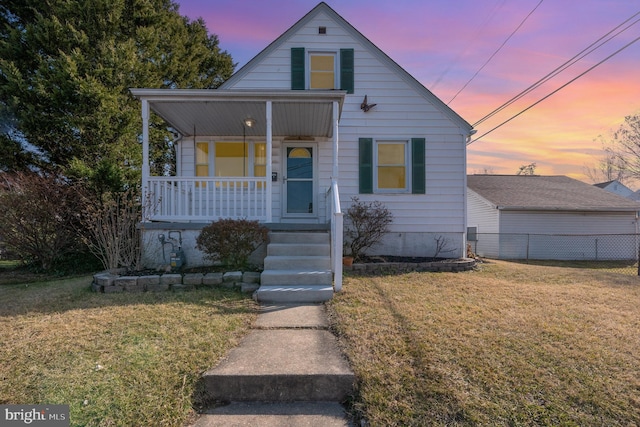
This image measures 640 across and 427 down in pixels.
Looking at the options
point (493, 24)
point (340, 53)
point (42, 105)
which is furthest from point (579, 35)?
point (42, 105)

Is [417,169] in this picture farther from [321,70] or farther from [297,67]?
[297,67]

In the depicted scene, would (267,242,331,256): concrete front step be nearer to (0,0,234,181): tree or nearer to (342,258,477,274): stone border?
(342,258,477,274): stone border

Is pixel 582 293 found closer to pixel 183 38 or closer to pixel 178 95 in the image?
pixel 178 95

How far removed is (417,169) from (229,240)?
4.76 metres

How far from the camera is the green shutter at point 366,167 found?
7.57 m

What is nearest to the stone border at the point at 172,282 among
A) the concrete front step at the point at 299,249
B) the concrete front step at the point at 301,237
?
the concrete front step at the point at 299,249

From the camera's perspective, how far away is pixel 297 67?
25.6ft

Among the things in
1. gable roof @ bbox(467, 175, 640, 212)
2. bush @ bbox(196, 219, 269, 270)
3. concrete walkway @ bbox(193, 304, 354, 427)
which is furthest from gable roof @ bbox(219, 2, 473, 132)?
gable roof @ bbox(467, 175, 640, 212)

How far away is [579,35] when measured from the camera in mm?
7879

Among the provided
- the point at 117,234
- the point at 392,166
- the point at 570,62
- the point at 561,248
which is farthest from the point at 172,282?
the point at 561,248

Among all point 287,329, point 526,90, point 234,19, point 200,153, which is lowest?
point 287,329

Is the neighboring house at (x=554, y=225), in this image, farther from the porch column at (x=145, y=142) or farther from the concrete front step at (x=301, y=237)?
the porch column at (x=145, y=142)

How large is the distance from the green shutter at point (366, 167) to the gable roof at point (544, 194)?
867 centimetres

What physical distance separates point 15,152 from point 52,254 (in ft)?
17.6
